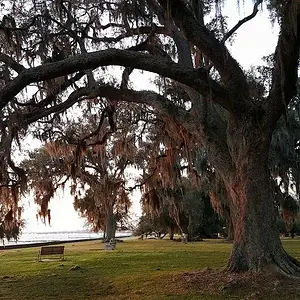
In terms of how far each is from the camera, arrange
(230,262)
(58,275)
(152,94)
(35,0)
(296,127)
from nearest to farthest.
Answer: (230,262) → (35,0) → (152,94) → (58,275) → (296,127)

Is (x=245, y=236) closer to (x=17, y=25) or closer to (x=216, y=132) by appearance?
(x=216, y=132)

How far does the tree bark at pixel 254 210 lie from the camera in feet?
29.7

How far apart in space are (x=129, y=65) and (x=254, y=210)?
3.74m

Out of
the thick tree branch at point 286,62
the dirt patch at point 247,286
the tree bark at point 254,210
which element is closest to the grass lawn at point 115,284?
the dirt patch at point 247,286

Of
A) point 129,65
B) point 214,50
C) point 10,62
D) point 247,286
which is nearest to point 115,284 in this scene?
point 247,286

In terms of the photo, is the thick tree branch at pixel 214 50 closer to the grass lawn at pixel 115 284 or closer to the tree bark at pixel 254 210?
the tree bark at pixel 254 210

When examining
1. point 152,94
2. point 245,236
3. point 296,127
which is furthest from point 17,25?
point 296,127

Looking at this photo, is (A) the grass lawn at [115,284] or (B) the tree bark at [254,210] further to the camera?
(B) the tree bark at [254,210]

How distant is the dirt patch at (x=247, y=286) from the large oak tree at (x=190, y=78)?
34 cm

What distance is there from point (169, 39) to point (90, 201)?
19.3 m

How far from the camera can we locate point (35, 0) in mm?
10344

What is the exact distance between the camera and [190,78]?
884 centimetres

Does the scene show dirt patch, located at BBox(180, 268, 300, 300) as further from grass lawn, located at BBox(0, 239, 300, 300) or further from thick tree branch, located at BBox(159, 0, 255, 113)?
thick tree branch, located at BBox(159, 0, 255, 113)

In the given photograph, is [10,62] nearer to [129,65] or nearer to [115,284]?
[129,65]
